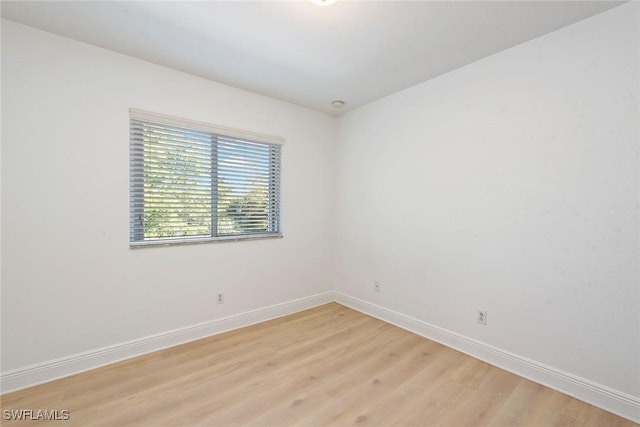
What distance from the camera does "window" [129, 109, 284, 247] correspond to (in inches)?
96.7

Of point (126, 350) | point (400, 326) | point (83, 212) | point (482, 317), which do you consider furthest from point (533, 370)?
point (83, 212)

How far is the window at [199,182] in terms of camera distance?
8.06 ft

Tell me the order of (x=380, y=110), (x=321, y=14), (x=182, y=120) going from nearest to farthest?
1. (x=321, y=14)
2. (x=182, y=120)
3. (x=380, y=110)

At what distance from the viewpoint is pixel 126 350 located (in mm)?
2334

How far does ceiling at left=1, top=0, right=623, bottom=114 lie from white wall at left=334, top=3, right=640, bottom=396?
0.26 m

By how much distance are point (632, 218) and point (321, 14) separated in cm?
229

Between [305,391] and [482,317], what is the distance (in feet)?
5.15

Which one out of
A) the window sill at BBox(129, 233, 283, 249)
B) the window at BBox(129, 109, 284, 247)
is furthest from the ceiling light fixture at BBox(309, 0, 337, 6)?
the window sill at BBox(129, 233, 283, 249)

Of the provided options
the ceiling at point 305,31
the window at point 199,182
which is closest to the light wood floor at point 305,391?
the window at point 199,182

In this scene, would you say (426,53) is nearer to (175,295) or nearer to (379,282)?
(379,282)

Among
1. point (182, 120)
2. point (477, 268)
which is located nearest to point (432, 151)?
point (477, 268)

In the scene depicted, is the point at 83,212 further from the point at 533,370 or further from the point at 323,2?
the point at 533,370

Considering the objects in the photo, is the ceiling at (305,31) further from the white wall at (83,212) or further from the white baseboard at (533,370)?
the white baseboard at (533,370)

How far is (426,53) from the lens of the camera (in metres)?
2.29
